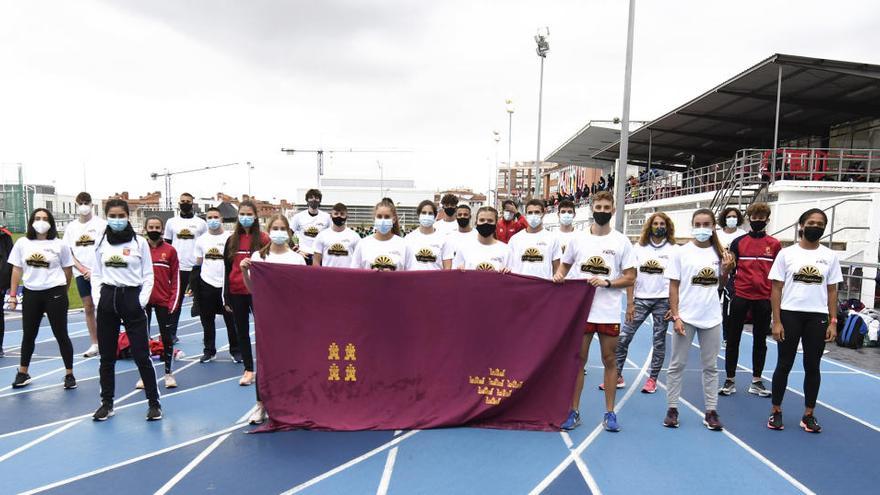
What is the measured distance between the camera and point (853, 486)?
11.0 ft

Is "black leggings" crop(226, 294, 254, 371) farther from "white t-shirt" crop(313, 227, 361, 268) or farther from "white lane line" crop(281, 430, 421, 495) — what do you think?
"white lane line" crop(281, 430, 421, 495)

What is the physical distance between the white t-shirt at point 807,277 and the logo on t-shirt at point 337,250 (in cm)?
450

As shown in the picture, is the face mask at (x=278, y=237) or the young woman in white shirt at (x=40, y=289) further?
the young woman in white shirt at (x=40, y=289)

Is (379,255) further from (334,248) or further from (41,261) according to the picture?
(41,261)

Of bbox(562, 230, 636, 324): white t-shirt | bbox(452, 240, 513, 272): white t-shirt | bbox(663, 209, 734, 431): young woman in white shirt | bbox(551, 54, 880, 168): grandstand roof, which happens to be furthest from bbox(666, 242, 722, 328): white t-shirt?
bbox(551, 54, 880, 168): grandstand roof

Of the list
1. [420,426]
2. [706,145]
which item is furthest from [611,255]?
[706,145]

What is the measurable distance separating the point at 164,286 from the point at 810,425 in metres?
6.65

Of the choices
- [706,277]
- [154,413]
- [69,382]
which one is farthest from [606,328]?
[69,382]

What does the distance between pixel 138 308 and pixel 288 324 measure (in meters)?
1.45

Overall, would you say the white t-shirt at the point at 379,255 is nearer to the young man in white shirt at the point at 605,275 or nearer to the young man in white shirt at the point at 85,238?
the young man in white shirt at the point at 605,275

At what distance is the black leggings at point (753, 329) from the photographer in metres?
5.28

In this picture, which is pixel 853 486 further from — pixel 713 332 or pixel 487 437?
pixel 487 437

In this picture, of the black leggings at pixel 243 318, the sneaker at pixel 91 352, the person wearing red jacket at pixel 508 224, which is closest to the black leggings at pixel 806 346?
the person wearing red jacket at pixel 508 224

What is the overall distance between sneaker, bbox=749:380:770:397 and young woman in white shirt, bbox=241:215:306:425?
16.4 ft
